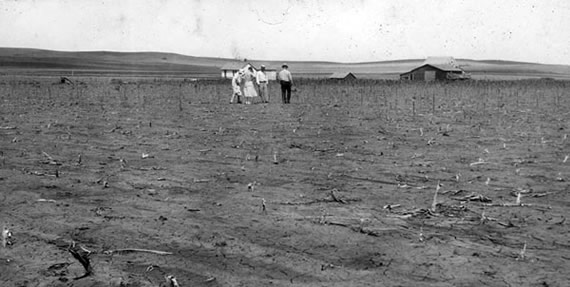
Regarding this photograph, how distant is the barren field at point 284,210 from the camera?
377 centimetres

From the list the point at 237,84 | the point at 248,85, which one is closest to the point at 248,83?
the point at 248,85

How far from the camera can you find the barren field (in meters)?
3.77

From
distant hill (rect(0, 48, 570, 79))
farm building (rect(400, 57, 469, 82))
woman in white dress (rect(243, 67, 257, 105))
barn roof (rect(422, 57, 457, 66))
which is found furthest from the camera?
distant hill (rect(0, 48, 570, 79))

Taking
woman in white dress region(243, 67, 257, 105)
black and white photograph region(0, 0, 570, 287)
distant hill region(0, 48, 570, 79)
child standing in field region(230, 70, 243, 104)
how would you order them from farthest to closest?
1. distant hill region(0, 48, 570, 79)
2. woman in white dress region(243, 67, 257, 105)
3. child standing in field region(230, 70, 243, 104)
4. black and white photograph region(0, 0, 570, 287)

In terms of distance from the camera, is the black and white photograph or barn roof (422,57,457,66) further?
barn roof (422,57,457,66)

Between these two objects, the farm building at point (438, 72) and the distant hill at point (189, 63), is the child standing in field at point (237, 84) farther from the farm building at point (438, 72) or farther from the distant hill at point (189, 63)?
the distant hill at point (189, 63)

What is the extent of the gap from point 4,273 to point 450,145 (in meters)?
7.36

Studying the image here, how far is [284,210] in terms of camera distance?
5.23 meters

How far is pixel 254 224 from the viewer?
4785 mm

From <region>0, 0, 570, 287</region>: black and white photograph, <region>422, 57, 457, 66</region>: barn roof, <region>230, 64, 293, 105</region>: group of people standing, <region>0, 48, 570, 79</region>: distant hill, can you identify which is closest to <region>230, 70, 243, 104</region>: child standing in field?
<region>230, 64, 293, 105</region>: group of people standing

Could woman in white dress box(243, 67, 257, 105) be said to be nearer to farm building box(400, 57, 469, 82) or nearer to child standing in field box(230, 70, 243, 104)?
child standing in field box(230, 70, 243, 104)

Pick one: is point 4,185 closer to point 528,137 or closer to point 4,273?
point 4,273

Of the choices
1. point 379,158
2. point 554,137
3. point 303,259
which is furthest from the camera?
point 554,137

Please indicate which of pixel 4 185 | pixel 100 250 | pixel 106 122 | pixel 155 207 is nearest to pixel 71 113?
pixel 106 122
